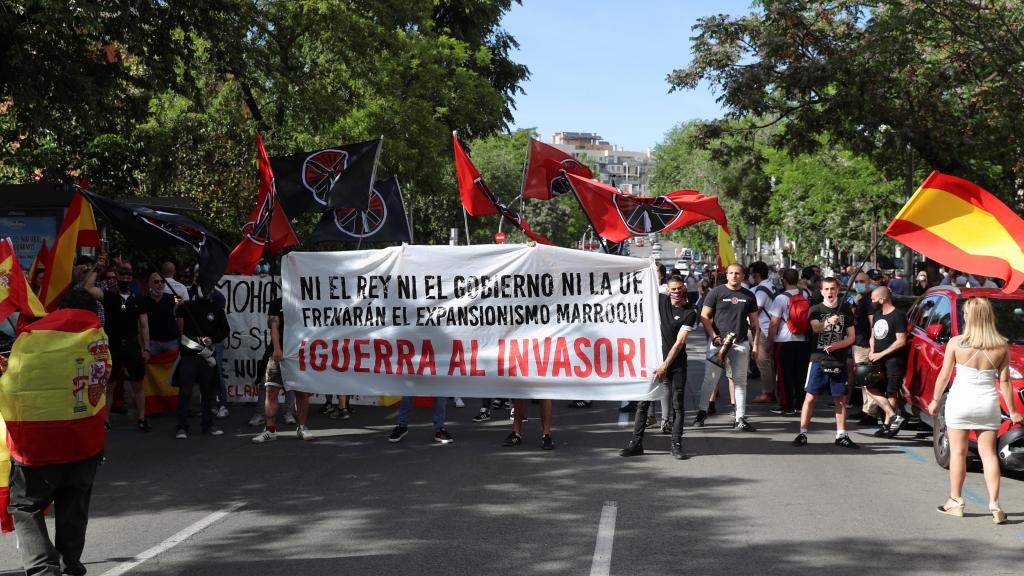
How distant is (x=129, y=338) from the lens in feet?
40.1

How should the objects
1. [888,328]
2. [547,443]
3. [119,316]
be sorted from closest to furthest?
[547,443] → [888,328] → [119,316]

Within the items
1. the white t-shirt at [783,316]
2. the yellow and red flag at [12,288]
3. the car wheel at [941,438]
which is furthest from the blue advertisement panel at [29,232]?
the car wheel at [941,438]

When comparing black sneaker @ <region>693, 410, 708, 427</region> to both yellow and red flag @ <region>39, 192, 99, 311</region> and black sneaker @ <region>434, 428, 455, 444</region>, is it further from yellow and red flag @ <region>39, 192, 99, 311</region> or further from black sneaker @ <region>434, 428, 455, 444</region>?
yellow and red flag @ <region>39, 192, 99, 311</region>

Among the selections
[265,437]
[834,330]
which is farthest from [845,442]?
[265,437]

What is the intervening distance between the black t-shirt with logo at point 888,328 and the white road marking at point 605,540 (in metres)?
4.99

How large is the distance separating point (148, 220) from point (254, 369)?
271 centimetres

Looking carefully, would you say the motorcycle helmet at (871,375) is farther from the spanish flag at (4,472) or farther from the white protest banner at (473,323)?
the spanish flag at (4,472)

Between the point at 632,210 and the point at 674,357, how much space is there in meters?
2.83

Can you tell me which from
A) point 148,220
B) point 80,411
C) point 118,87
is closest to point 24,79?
point 118,87

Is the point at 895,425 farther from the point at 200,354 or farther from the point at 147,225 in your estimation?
the point at 147,225

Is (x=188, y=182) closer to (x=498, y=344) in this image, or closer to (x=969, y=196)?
(x=498, y=344)

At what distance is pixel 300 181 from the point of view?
40.0 feet

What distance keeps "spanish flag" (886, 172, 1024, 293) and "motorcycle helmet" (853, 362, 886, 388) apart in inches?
103

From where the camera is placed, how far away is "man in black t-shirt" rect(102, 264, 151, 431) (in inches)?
476
